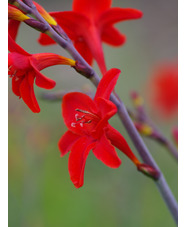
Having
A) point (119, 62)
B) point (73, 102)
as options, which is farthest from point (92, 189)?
point (119, 62)

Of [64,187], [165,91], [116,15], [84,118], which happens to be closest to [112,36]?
[116,15]

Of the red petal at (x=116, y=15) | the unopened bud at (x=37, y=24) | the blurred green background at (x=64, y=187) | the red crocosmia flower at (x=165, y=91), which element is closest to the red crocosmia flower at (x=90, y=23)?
the red petal at (x=116, y=15)

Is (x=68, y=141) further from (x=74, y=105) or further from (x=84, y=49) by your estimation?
(x=84, y=49)

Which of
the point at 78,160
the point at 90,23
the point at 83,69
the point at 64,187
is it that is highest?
the point at 90,23

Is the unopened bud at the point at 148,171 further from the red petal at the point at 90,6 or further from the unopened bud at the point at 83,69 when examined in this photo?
the red petal at the point at 90,6
